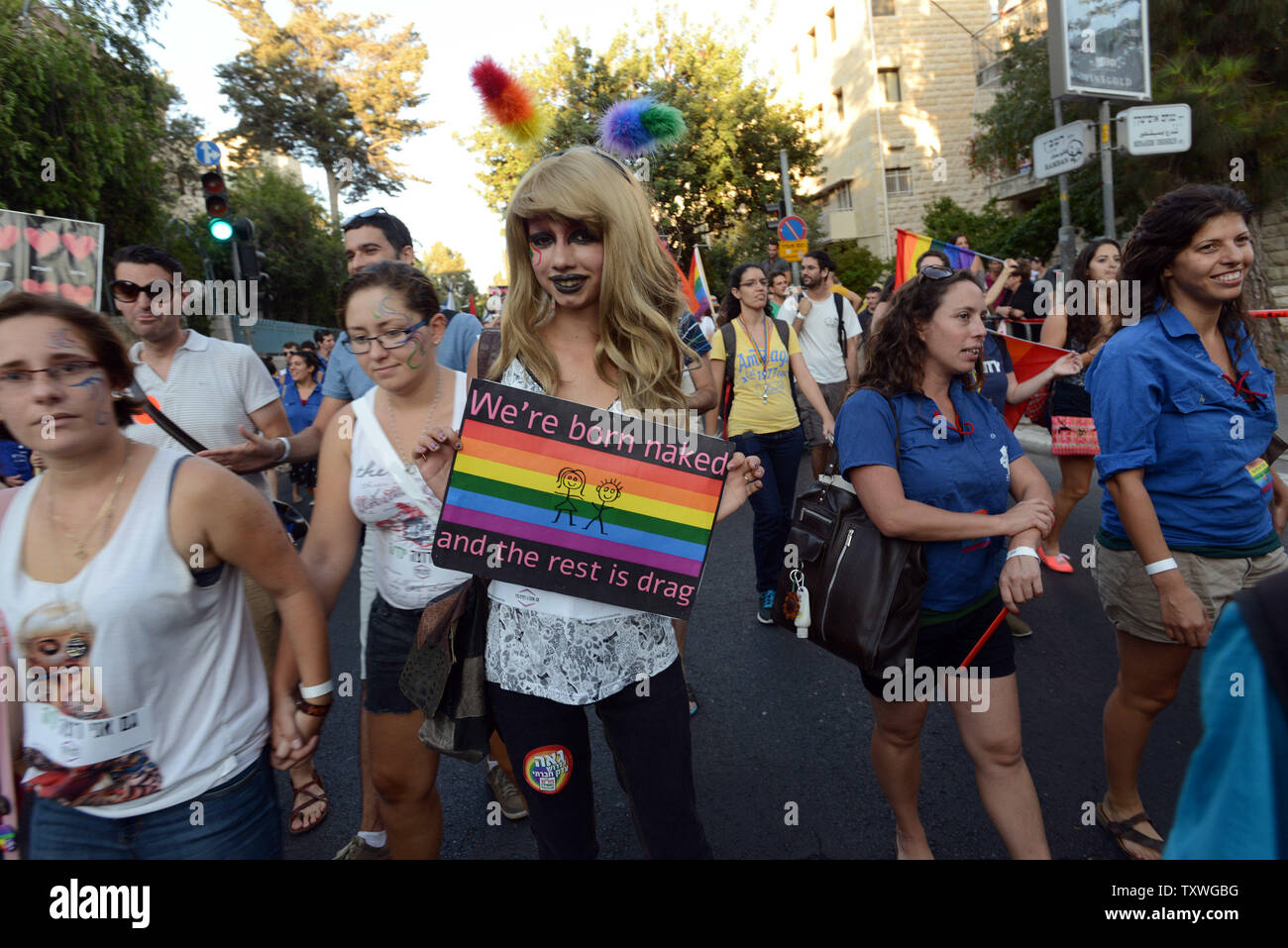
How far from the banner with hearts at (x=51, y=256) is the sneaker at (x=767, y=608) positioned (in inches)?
155

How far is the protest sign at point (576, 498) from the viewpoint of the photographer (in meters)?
1.85

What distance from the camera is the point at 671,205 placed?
88.2ft

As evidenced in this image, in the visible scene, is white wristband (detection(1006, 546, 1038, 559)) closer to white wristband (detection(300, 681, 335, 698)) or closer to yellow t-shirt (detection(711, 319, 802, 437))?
white wristband (detection(300, 681, 335, 698))

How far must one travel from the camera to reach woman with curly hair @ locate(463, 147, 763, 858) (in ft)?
6.17

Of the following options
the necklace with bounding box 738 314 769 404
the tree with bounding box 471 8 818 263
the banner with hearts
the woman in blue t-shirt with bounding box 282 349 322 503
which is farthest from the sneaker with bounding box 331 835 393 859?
the tree with bounding box 471 8 818 263

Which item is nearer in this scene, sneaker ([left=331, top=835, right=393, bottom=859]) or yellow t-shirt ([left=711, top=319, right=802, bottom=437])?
sneaker ([left=331, top=835, right=393, bottom=859])

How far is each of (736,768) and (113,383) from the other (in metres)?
2.72

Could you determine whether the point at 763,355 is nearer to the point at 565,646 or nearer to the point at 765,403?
the point at 765,403

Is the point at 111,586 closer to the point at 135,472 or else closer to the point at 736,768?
the point at 135,472

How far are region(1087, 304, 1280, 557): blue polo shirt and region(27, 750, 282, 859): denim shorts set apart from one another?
100 inches

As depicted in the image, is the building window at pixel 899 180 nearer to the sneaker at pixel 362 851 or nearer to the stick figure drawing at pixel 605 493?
the sneaker at pixel 362 851

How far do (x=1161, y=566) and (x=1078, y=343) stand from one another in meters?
2.96

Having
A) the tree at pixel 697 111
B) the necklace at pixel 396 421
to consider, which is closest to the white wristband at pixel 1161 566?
the necklace at pixel 396 421
